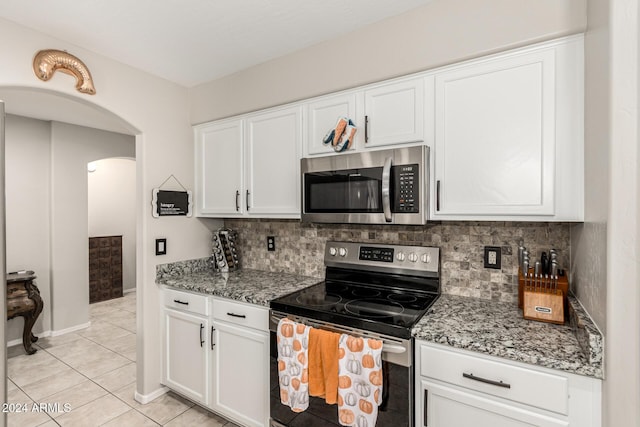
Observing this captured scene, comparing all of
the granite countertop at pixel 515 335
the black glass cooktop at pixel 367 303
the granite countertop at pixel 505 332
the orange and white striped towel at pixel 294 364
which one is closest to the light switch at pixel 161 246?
the granite countertop at pixel 505 332

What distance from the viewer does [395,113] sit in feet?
6.01

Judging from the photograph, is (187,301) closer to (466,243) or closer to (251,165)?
(251,165)

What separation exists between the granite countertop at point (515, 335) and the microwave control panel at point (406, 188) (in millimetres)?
548

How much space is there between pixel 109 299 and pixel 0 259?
5.10 m

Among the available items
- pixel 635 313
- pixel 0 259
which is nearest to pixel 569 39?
pixel 635 313

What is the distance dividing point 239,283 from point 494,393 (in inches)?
65.7

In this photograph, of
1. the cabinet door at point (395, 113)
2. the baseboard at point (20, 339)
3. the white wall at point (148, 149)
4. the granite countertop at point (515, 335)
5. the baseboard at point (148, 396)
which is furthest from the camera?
the baseboard at point (20, 339)

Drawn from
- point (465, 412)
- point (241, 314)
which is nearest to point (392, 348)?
point (465, 412)

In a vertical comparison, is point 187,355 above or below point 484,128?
below

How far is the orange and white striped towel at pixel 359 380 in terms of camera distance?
144 cm

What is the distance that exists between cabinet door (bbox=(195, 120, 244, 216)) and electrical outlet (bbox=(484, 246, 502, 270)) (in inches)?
67.8

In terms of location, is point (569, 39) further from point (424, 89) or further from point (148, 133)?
point (148, 133)

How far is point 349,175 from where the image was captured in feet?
6.39

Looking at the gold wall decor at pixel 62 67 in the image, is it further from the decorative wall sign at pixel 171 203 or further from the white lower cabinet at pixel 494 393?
the white lower cabinet at pixel 494 393
